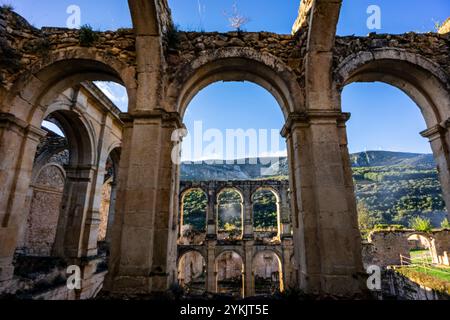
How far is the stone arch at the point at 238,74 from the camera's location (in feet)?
13.4

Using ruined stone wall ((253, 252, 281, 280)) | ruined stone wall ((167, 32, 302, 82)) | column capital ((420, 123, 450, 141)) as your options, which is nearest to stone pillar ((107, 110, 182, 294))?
ruined stone wall ((167, 32, 302, 82))

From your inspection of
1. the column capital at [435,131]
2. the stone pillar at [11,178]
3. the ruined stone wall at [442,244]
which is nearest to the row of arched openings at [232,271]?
the ruined stone wall at [442,244]

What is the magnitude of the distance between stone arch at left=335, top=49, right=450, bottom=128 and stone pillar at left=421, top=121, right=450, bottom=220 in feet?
0.54

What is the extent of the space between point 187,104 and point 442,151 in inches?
194

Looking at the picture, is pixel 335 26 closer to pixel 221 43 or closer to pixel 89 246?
pixel 221 43

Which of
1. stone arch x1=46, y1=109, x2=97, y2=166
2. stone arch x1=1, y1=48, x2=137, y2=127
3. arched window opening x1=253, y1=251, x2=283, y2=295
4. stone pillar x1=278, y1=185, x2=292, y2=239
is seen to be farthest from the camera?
arched window opening x1=253, y1=251, x2=283, y2=295

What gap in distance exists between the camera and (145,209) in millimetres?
3488

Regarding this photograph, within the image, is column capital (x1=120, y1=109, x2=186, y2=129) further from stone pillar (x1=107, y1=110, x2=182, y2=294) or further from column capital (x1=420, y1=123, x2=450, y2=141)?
column capital (x1=420, y1=123, x2=450, y2=141)

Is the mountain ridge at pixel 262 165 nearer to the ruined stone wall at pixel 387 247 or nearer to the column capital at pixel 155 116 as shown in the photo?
the ruined stone wall at pixel 387 247

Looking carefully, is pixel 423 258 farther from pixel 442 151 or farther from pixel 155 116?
pixel 155 116

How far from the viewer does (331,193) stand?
3510 mm

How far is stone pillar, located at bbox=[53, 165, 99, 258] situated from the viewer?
6957 millimetres

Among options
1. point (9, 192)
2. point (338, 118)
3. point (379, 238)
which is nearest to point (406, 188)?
point (379, 238)

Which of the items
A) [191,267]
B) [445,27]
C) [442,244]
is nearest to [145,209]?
[445,27]
